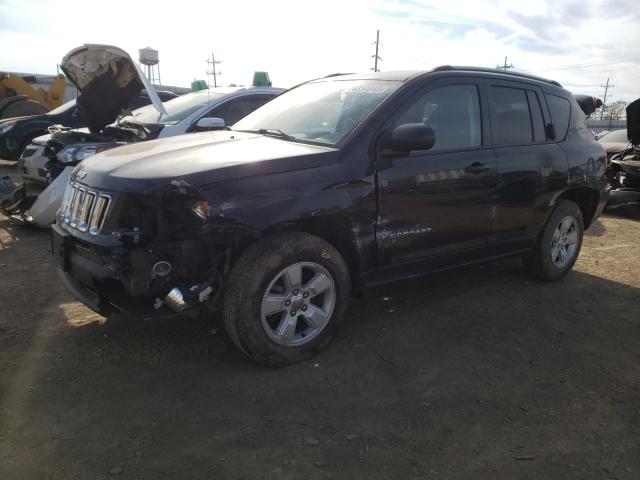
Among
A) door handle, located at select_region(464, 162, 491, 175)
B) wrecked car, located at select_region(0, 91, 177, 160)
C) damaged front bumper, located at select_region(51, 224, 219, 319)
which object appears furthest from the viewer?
wrecked car, located at select_region(0, 91, 177, 160)

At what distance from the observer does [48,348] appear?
3.39 metres

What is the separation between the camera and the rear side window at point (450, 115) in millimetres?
3673

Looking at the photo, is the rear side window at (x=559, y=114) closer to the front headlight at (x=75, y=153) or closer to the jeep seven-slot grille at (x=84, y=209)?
the jeep seven-slot grille at (x=84, y=209)

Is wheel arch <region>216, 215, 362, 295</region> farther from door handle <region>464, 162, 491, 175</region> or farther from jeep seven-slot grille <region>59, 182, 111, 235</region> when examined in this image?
door handle <region>464, 162, 491, 175</region>

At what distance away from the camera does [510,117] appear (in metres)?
4.35

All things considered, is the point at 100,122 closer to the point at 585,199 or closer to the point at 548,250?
the point at 548,250

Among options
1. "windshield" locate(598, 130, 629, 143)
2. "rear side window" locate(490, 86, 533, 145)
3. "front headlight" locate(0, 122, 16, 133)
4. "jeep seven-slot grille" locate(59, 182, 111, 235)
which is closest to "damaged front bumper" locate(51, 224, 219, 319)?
"jeep seven-slot grille" locate(59, 182, 111, 235)

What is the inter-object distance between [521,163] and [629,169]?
6058 mm

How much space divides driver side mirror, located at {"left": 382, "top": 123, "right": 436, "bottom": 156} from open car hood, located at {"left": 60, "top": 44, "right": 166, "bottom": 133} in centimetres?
384

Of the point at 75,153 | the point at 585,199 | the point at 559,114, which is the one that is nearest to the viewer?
the point at 559,114

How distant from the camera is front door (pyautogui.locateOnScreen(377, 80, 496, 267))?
3496mm

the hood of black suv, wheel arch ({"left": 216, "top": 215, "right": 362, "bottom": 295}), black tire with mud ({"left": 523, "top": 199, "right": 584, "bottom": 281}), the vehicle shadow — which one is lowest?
the vehicle shadow

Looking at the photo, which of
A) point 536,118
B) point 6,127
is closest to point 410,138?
point 536,118

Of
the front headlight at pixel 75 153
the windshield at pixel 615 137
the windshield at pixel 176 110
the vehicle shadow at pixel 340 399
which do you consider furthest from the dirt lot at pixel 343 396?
the windshield at pixel 615 137
